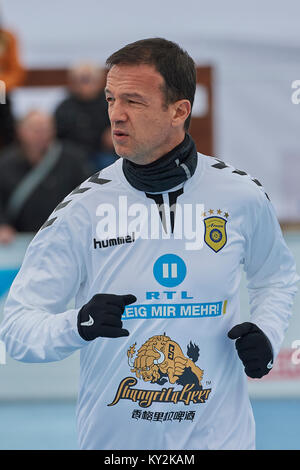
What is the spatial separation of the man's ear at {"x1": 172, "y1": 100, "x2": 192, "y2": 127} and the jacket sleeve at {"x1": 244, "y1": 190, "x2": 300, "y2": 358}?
1.22ft

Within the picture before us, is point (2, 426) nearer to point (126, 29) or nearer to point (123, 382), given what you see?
point (123, 382)

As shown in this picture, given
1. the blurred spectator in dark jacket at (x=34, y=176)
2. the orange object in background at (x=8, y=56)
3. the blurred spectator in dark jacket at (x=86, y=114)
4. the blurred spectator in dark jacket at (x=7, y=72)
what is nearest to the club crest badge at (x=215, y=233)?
the blurred spectator in dark jacket at (x=34, y=176)

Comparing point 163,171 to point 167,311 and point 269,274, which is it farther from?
point 269,274

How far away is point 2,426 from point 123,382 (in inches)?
137

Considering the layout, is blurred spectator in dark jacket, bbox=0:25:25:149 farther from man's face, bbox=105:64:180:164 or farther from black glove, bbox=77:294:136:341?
black glove, bbox=77:294:136:341

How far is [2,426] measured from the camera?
20.6 feet

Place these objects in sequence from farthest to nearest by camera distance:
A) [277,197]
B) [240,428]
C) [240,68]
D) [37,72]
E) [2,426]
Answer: [240,68], [277,197], [37,72], [2,426], [240,428]

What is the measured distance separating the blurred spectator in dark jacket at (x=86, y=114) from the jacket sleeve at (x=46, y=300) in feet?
12.8

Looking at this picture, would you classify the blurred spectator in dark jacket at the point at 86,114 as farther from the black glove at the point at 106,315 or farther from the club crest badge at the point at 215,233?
the black glove at the point at 106,315

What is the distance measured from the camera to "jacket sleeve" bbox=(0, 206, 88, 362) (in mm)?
2852

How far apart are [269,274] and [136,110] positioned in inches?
30.5

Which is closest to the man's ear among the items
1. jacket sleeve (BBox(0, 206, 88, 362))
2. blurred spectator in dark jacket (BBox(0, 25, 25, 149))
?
jacket sleeve (BBox(0, 206, 88, 362))

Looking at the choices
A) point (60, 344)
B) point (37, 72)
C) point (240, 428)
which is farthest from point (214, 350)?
point (37, 72)

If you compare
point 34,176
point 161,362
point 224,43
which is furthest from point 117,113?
point 224,43
